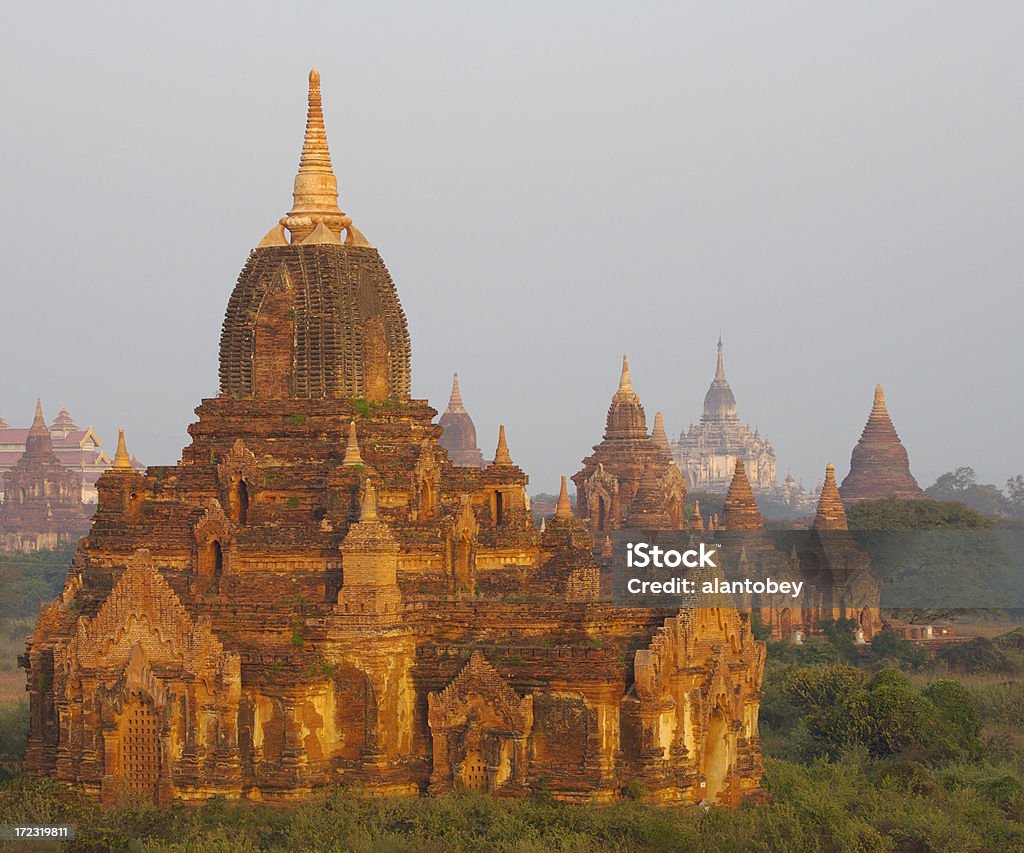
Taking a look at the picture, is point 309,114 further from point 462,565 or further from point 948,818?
point 948,818

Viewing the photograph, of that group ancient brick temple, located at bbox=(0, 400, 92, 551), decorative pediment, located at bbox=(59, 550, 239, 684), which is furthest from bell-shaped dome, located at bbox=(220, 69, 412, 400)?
ancient brick temple, located at bbox=(0, 400, 92, 551)

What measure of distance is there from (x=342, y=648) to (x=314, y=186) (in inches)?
432

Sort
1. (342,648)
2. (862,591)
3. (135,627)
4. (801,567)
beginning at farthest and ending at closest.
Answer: (862,591)
(801,567)
(135,627)
(342,648)

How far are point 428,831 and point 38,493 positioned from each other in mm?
124972

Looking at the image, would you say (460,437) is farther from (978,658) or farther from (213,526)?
(213,526)

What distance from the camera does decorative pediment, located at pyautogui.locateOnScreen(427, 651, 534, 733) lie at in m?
47.7

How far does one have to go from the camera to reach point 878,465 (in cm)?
14512

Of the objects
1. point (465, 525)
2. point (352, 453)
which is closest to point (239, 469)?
point (352, 453)

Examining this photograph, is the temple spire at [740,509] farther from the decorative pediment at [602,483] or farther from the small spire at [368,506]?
the small spire at [368,506]

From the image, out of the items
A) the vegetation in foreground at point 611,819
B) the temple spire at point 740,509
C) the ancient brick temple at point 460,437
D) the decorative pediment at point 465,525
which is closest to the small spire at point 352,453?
the decorative pediment at point 465,525

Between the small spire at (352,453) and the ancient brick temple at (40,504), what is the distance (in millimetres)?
110832

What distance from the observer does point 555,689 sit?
4788 cm

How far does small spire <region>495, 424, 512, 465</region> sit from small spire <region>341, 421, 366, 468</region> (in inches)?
183

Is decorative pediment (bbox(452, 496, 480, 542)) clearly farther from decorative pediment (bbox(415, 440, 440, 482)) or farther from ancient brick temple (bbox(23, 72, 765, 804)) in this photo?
decorative pediment (bbox(415, 440, 440, 482))
